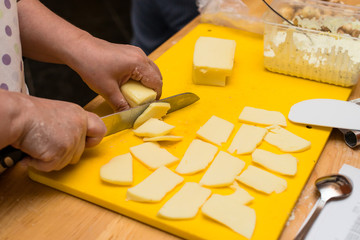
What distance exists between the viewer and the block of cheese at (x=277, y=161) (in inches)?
36.5

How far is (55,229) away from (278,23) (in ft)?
3.08

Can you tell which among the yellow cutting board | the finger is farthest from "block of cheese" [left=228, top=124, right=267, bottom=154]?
the finger

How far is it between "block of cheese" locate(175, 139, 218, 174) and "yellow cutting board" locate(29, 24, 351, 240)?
21 millimetres

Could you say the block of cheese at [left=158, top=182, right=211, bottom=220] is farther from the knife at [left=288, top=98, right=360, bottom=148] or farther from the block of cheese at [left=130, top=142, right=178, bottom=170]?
the knife at [left=288, top=98, right=360, bottom=148]

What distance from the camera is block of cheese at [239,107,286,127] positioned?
1080 millimetres

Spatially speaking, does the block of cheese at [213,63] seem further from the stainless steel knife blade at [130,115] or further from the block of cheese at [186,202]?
the block of cheese at [186,202]

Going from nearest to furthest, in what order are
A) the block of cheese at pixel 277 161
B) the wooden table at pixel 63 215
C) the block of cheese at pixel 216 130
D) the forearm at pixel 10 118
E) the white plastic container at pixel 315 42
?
1. the forearm at pixel 10 118
2. the wooden table at pixel 63 215
3. the block of cheese at pixel 277 161
4. the block of cheese at pixel 216 130
5. the white plastic container at pixel 315 42

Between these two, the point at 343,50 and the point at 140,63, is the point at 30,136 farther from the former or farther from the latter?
the point at 343,50

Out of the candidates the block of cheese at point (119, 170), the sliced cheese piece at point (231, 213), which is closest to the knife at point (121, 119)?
the block of cheese at point (119, 170)

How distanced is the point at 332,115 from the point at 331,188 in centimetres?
26

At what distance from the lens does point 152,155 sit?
0.97 meters

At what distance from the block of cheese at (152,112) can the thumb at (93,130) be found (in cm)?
16

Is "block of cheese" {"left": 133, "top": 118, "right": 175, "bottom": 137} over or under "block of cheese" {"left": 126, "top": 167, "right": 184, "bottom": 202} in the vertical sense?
over

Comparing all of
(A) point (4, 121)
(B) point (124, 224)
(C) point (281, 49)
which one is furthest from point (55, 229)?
(C) point (281, 49)
